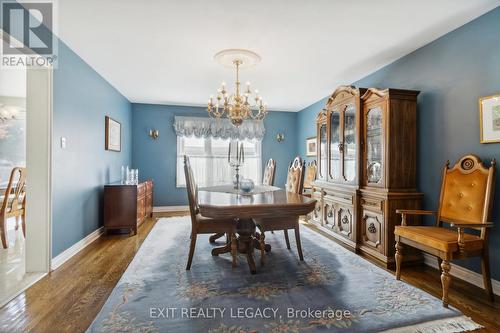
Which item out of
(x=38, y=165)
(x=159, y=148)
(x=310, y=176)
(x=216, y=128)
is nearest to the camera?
(x=38, y=165)

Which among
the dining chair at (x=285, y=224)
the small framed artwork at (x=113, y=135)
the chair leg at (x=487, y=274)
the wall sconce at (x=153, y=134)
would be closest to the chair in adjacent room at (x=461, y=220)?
the chair leg at (x=487, y=274)

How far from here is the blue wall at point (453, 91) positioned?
2.14 metres

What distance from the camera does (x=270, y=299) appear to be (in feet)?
6.26

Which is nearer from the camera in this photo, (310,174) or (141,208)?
(141,208)

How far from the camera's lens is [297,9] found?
2092 millimetres

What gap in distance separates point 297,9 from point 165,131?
13.8 feet

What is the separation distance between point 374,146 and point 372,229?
968mm

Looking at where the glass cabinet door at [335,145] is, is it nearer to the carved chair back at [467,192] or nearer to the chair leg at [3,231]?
the carved chair back at [467,192]

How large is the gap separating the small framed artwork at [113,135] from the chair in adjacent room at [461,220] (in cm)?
414

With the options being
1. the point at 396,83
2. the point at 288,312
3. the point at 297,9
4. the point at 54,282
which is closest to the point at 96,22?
the point at 297,9

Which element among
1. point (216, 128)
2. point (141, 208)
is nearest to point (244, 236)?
point (141, 208)

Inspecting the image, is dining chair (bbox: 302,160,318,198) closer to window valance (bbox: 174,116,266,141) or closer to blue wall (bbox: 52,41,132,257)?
window valance (bbox: 174,116,266,141)

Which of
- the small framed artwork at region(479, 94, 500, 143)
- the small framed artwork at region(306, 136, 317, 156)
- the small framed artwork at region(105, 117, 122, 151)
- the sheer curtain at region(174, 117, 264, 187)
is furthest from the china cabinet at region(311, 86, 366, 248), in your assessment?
the small framed artwork at region(105, 117, 122, 151)

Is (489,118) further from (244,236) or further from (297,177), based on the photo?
(244,236)
